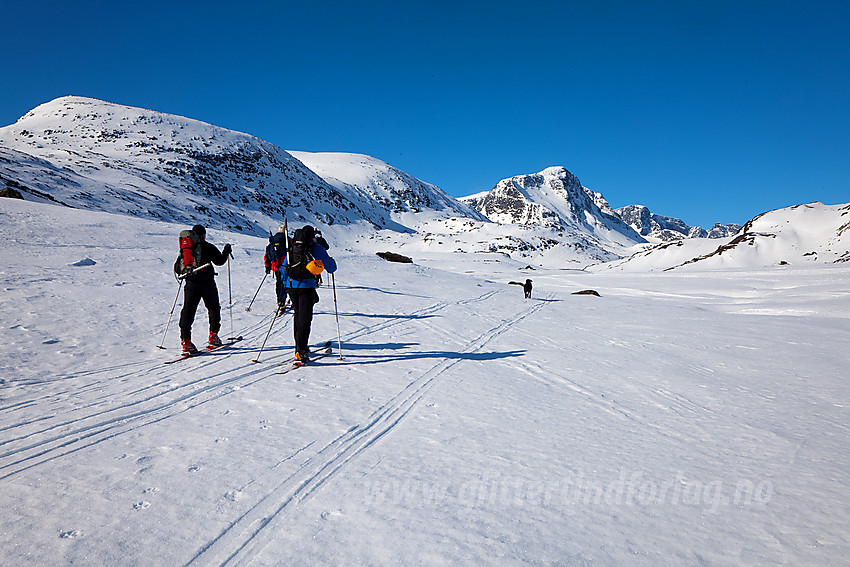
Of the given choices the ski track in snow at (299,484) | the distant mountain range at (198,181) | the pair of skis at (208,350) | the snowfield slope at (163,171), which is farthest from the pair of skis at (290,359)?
the distant mountain range at (198,181)

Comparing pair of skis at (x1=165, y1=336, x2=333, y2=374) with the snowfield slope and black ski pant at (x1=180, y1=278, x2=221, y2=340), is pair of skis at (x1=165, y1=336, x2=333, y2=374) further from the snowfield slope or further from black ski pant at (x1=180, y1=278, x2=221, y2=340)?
the snowfield slope

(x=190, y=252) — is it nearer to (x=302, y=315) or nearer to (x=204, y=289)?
(x=204, y=289)

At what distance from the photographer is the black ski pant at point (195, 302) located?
22.1 ft

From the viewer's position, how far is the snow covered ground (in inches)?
99.6

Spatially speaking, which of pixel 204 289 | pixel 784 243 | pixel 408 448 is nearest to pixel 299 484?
pixel 408 448

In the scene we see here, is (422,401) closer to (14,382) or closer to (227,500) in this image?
(227,500)

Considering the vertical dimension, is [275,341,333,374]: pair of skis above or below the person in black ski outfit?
below

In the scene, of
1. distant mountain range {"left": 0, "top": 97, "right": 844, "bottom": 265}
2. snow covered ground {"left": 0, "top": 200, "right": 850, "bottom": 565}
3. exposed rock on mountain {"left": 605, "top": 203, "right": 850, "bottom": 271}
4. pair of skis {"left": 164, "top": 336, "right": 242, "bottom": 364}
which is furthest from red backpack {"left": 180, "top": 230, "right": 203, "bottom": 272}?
exposed rock on mountain {"left": 605, "top": 203, "right": 850, "bottom": 271}

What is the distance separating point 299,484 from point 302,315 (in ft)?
12.0

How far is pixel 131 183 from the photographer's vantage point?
A: 63.0m

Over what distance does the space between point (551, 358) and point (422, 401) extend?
3.63m

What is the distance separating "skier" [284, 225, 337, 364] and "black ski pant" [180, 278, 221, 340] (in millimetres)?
1769

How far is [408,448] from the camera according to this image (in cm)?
375

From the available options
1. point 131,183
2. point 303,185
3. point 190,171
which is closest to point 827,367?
point 131,183
